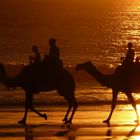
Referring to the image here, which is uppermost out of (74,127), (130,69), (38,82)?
(130,69)

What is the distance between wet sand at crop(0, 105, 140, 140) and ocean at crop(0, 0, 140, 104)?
5.60 m

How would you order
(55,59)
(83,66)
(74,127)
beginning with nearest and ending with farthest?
(74,127)
(55,59)
(83,66)

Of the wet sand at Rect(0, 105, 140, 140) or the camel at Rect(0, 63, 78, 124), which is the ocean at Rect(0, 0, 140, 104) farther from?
the camel at Rect(0, 63, 78, 124)

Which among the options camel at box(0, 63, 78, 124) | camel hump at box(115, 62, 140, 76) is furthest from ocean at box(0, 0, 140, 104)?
camel hump at box(115, 62, 140, 76)

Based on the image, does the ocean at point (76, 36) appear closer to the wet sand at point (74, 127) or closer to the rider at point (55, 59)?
the wet sand at point (74, 127)

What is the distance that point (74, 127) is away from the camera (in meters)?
20.5

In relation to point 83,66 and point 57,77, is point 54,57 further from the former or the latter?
point 83,66

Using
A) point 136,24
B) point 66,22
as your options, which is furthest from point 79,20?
point 136,24

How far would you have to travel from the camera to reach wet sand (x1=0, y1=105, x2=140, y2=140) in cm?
1844

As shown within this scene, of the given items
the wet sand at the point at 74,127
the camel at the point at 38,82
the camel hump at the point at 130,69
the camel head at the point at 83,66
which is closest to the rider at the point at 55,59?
the camel at the point at 38,82

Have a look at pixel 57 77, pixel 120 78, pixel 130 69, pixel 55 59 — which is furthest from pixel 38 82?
pixel 130 69

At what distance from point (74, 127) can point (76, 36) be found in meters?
92.9

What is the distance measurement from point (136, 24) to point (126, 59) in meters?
113

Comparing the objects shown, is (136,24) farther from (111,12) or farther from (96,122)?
(96,122)
